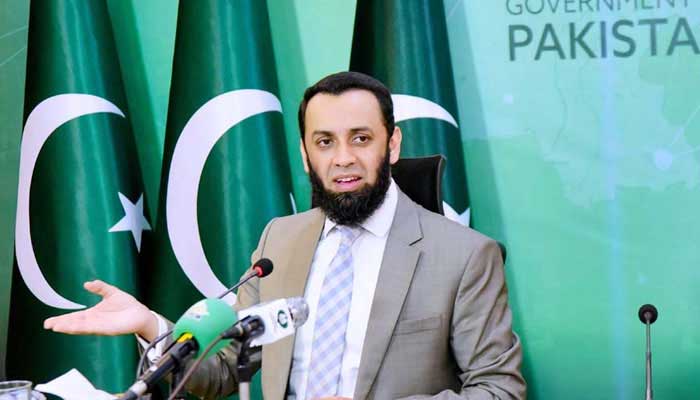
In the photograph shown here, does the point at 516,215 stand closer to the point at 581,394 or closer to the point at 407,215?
the point at 581,394

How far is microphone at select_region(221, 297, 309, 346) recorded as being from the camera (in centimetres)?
155

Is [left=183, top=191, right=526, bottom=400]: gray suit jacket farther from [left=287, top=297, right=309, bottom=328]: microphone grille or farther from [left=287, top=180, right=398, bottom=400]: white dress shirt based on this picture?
[left=287, top=297, right=309, bottom=328]: microphone grille

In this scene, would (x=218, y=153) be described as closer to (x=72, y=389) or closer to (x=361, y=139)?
(x=361, y=139)

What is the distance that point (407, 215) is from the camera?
97.0 inches

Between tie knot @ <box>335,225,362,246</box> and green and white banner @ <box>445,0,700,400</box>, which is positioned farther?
green and white banner @ <box>445,0,700,400</box>

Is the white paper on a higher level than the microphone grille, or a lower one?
lower

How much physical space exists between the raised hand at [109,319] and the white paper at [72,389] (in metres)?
0.15

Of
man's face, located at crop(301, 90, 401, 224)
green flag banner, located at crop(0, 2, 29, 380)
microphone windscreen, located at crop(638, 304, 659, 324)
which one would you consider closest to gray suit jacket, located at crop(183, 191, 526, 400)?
man's face, located at crop(301, 90, 401, 224)

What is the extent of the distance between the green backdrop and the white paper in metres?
1.95

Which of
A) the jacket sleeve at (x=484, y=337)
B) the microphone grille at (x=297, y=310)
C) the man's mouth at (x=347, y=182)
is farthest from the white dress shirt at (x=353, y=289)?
the microphone grille at (x=297, y=310)

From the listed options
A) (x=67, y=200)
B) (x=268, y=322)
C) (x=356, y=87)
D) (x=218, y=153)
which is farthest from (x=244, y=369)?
(x=67, y=200)

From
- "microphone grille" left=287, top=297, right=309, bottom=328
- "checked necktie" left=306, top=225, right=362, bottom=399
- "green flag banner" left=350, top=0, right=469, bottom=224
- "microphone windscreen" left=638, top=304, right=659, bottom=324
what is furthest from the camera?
"green flag banner" left=350, top=0, right=469, bottom=224

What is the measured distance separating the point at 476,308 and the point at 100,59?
6.69 ft

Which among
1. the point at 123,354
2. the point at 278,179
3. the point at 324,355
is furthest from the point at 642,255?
the point at 123,354
